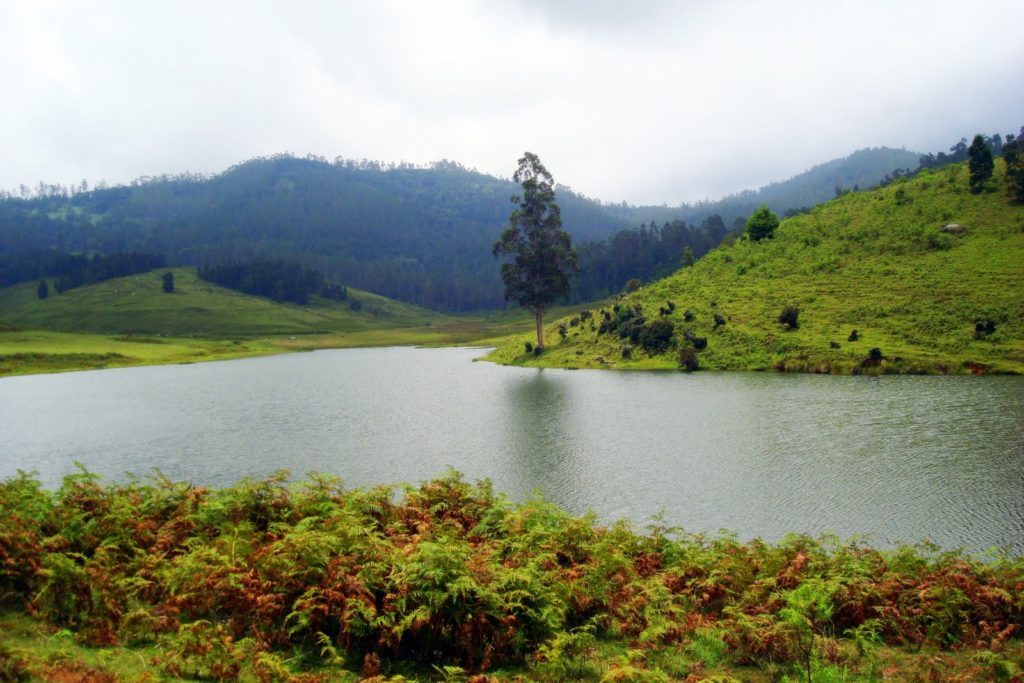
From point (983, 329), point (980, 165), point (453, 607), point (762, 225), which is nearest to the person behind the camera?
point (453, 607)

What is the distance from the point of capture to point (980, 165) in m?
92.1

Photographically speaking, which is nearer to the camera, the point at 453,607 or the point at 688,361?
the point at 453,607

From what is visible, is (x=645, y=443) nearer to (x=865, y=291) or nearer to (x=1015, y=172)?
(x=865, y=291)

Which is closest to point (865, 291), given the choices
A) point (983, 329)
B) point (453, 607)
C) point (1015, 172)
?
point (983, 329)

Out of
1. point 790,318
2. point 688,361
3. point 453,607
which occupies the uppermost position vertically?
point 790,318

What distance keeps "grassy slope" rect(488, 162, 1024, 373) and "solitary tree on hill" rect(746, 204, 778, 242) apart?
169 cm

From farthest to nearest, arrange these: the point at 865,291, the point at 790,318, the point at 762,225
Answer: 1. the point at 762,225
2. the point at 865,291
3. the point at 790,318

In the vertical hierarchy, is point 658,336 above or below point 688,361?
above

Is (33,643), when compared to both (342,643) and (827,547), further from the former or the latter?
(827,547)

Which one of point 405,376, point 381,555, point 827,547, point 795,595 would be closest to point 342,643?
point 381,555

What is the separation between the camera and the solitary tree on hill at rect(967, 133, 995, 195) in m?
91.7

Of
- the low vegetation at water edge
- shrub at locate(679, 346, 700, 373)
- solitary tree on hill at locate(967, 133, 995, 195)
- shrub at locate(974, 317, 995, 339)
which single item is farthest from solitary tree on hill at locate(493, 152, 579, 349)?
the low vegetation at water edge

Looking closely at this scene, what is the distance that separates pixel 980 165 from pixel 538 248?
6658 centimetres

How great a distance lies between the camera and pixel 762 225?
102562mm
